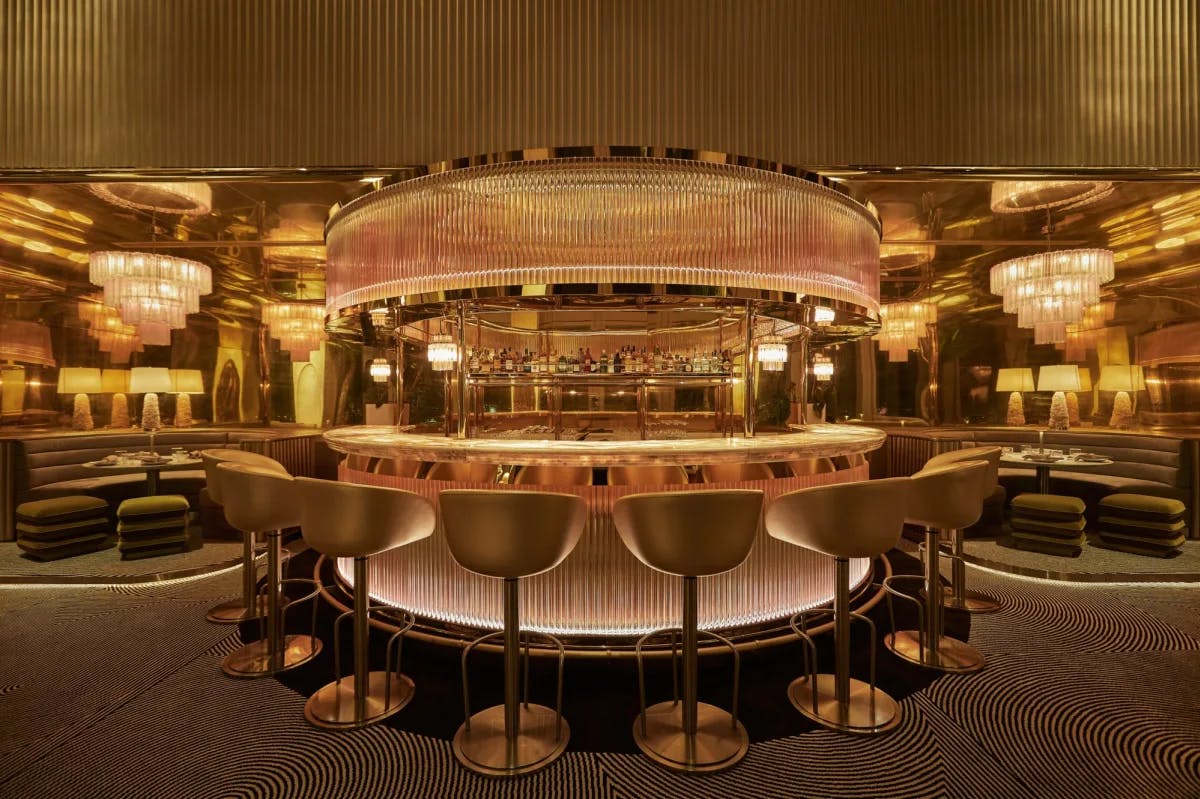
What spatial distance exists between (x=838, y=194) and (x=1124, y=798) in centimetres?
280

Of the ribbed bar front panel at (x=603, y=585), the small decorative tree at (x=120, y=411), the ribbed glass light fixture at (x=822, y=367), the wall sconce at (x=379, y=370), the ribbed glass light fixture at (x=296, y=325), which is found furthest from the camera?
the ribbed glass light fixture at (x=822, y=367)

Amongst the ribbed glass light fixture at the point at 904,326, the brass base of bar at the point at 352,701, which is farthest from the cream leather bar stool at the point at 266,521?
the ribbed glass light fixture at the point at 904,326

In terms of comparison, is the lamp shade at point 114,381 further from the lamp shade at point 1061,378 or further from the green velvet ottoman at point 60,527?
the lamp shade at point 1061,378

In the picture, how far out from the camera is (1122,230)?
5871 millimetres

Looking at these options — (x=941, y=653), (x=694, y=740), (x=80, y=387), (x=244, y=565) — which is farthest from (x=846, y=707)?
(x=80, y=387)

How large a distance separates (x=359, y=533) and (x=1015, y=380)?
23.8 feet

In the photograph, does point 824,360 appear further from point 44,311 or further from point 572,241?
point 44,311

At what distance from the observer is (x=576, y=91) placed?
418cm

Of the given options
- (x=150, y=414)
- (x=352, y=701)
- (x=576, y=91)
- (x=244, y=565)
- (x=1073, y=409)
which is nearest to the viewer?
(x=352, y=701)

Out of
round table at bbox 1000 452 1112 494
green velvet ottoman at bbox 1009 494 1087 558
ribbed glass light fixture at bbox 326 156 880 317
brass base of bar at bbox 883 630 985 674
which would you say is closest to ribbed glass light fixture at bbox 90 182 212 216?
ribbed glass light fixture at bbox 326 156 880 317

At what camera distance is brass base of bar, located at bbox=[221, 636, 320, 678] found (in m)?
2.51

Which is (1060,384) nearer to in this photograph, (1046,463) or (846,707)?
(1046,463)

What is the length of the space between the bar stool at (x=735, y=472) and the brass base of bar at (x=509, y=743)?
1.13 metres

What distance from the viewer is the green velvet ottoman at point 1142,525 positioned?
421 cm
